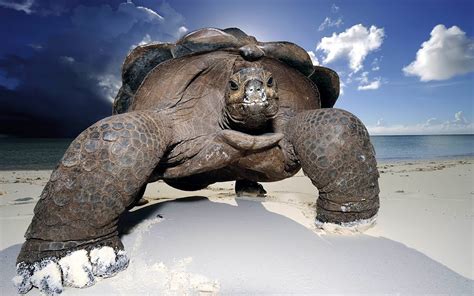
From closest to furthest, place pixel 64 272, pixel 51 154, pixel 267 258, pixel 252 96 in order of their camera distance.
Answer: pixel 64 272 → pixel 267 258 → pixel 252 96 → pixel 51 154

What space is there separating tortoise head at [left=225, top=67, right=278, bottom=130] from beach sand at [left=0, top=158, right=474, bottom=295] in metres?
0.95

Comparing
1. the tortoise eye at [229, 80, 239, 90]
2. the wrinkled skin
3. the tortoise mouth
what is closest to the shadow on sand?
the wrinkled skin

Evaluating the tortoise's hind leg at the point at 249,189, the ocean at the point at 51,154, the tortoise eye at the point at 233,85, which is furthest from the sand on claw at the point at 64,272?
the ocean at the point at 51,154

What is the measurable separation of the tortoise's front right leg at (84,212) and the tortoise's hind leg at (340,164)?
1322 millimetres

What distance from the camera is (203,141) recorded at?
2.62 m

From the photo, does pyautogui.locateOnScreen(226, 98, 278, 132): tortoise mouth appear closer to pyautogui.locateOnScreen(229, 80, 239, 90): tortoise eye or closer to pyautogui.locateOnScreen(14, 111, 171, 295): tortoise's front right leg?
pyautogui.locateOnScreen(229, 80, 239, 90): tortoise eye

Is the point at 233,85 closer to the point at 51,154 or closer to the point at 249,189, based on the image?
the point at 249,189

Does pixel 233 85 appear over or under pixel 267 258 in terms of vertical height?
over

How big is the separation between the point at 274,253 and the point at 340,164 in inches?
34.2

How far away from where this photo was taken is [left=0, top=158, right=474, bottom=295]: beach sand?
1.69 metres

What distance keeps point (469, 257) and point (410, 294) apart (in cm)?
79

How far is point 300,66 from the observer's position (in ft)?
10.2

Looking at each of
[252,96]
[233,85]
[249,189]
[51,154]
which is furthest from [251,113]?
[51,154]

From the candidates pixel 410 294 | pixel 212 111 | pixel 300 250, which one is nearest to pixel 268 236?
pixel 300 250
